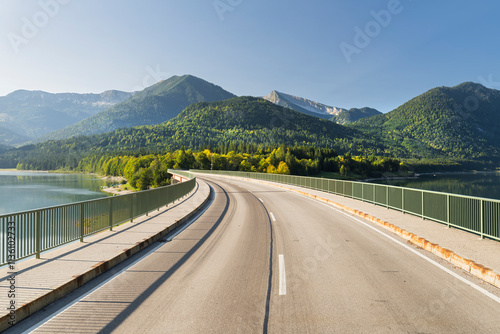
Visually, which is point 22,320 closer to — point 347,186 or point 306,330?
point 306,330

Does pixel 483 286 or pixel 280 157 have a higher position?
pixel 280 157

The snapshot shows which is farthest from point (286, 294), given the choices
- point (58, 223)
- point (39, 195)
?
point (39, 195)

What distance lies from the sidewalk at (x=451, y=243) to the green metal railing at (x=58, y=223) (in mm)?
9124

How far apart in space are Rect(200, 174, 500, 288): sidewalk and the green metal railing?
912 centimetres

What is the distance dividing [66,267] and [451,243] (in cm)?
922

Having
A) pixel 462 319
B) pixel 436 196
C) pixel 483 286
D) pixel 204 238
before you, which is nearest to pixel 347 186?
pixel 436 196

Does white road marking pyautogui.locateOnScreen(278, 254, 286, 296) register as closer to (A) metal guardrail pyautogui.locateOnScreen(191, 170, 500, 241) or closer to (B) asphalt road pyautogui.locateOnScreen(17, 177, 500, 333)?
(B) asphalt road pyautogui.locateOnScreen(17, 177, 500, 333)

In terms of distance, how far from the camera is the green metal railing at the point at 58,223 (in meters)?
5.93

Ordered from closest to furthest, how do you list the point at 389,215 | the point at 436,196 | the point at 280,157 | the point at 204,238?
the point at 204,238 → the point at 436,196 → the point at 389,215 → the point at 280,157

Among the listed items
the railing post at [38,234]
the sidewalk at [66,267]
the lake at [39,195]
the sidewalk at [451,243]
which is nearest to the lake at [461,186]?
the sidewalk at [451,243]

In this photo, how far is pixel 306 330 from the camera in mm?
3639

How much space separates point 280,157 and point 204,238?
122248mm

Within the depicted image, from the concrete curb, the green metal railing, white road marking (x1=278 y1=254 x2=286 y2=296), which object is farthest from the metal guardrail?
the green metal railing

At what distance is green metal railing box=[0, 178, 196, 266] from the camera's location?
593 centimetres
